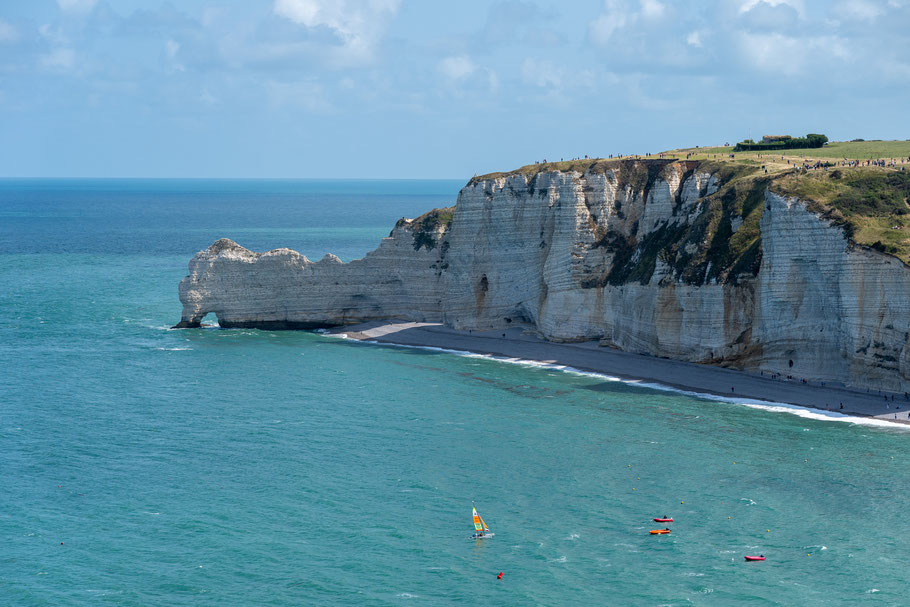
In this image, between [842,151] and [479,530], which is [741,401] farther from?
[842,151]

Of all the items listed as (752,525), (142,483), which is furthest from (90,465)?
(752,525)

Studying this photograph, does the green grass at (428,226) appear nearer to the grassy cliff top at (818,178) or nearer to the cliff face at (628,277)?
Result: the cliff face at (628,277)

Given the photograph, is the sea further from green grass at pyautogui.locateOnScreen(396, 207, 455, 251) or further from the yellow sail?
green grass at pyautogui.locateOnScreen(396, 207, 455, 251)

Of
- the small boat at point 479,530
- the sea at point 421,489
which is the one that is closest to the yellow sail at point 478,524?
the small boat at point 479,530

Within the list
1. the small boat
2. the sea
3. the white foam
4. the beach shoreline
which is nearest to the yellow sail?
the small boat

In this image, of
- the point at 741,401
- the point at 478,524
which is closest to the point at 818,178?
the point at 741,401

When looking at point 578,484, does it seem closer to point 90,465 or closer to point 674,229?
point 90,465
